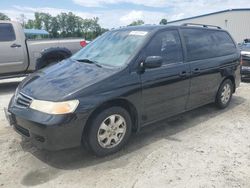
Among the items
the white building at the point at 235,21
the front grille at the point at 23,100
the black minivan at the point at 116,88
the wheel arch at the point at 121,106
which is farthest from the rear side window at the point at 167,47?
the white building at the point at 235,21

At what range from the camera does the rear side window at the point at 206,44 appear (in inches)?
209

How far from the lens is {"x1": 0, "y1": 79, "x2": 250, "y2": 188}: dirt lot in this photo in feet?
11.4

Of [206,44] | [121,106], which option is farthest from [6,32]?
[121,106]

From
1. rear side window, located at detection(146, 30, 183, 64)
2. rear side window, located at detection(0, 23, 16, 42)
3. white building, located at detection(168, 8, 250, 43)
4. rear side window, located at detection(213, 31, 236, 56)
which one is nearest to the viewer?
rear side window, located at detection(146, 30, 183, 64)

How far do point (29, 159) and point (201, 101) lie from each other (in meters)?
3.22

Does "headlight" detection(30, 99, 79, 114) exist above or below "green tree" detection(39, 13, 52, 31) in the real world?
below

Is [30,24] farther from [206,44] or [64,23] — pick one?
[206,44]

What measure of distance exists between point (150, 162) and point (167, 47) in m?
1.89

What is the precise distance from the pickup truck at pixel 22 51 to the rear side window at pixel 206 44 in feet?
15.6

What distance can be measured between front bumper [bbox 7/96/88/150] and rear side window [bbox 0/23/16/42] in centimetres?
535

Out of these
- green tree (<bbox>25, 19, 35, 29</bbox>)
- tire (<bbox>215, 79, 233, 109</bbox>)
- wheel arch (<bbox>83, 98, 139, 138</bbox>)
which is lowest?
tire (<bbox>215, 79, 233, 109</bbox>)

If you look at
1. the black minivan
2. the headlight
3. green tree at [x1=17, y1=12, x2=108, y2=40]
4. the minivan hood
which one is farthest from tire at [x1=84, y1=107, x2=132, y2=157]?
green tree at [x1=17, y1=12, x2=108, y2=40]

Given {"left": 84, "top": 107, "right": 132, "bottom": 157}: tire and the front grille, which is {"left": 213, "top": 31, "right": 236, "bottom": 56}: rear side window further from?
the front grille

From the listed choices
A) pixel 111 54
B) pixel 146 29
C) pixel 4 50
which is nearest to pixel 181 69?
pixel 146 29
